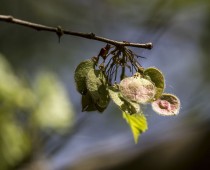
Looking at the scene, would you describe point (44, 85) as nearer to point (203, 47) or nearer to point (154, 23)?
point (154, 23)

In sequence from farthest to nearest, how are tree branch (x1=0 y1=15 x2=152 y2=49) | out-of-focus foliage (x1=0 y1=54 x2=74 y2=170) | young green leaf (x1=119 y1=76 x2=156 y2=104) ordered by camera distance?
out-of-focus foliage (x1=0 y1=54 x2=74 y2=170) → young green leaf (x1=119 y1=76 x2=156 y2=104) → tree branch (x1=0 y1=15 x2=152 y2=49)

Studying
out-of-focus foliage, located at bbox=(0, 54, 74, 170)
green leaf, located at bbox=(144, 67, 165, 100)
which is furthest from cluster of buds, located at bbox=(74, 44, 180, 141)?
out-of-focus foliage, located at bbox=(0, 54, 74, 170)

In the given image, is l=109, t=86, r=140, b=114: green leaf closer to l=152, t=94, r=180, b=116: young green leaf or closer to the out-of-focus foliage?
l=152, t=94, r=180, b=116: young green leaf

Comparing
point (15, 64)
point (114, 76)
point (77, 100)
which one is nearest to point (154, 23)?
point (77, 100)

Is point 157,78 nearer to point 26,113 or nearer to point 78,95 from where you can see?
point 26,113

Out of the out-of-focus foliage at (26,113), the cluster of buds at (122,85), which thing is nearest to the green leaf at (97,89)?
the cluster of buds at (122,85)

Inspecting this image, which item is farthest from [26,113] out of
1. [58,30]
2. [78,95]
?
[58,30]
